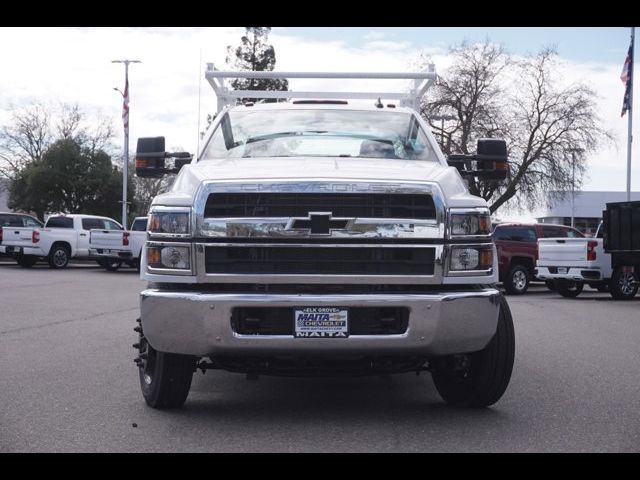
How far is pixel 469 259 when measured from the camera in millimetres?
5520

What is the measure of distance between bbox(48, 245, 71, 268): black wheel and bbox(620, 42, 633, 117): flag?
841 inches

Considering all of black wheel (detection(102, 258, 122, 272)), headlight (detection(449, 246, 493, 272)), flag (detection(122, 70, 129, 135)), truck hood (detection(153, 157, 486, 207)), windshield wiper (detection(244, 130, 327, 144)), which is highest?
flag (detection(122, 70, 129, 135))

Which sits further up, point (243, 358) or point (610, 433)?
point (243, 358)

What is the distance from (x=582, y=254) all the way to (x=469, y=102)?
85.2 feet

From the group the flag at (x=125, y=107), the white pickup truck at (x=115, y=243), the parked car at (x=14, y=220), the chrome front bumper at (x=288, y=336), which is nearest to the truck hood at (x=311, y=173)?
the chrome front bumper at (x=288, y=336)

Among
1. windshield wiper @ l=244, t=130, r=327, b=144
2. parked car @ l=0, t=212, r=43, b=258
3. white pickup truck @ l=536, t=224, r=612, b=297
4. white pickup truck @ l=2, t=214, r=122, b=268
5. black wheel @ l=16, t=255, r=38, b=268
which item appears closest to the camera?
windshield wiper @ l=244, t=130, r=327, b=144

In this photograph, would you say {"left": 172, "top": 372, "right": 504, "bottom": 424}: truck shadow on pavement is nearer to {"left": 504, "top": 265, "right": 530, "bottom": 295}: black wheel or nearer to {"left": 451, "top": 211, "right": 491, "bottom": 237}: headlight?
{"left": 451, "top": 211, "right": 491, "bottom": 237}: headlight

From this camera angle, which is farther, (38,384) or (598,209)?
(598,209)

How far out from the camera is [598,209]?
76.2 m

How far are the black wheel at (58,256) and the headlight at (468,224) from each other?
82.0 ft

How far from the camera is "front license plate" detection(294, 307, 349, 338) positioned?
528cm

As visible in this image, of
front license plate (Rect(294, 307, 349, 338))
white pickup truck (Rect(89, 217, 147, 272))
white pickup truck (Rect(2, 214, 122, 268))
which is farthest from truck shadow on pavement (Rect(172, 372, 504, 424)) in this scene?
white pickup truck (Rect(2, 214, 122, 268))
